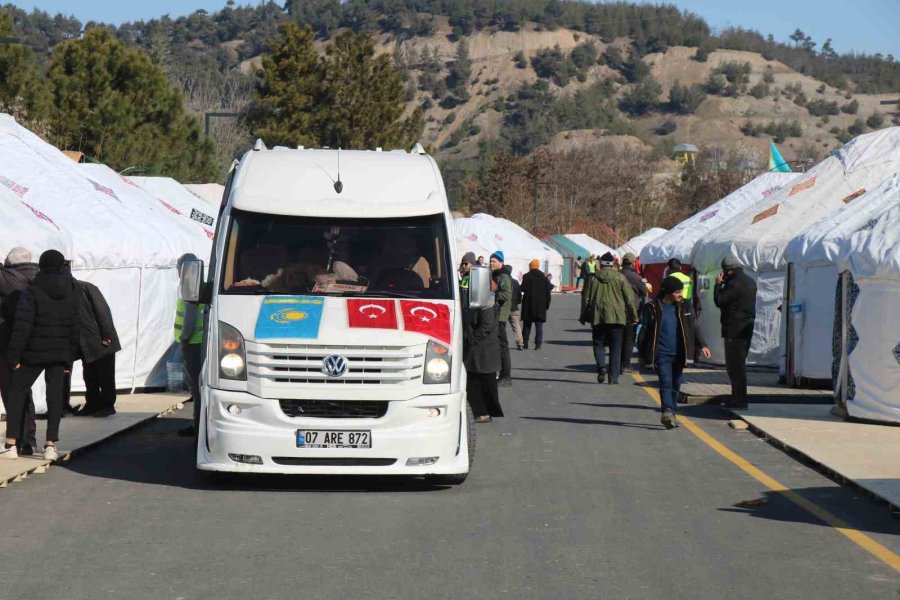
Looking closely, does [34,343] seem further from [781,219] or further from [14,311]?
[781,219]

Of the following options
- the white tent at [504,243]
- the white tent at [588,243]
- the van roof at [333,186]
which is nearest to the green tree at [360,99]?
the white tent at [504,243]

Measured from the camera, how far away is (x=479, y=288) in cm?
1166

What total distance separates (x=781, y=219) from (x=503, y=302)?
7.50 m

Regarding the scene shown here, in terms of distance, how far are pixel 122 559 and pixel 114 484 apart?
10.7 ft

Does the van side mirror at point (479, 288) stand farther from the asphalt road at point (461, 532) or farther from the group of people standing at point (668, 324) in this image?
the group of people standing at point (668, 324)

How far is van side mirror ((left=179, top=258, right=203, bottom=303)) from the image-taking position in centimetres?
1108

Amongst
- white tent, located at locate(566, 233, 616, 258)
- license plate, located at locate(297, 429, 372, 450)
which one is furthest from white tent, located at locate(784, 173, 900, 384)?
white tent, located at locate(566, 233, 616, 258)

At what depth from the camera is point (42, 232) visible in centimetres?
1647

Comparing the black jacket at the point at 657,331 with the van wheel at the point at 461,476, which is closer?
the van wheel at the point at 461,476

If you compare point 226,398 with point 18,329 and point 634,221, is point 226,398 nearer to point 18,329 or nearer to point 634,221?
point 18,329

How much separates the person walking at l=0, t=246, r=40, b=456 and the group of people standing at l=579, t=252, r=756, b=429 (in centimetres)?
686

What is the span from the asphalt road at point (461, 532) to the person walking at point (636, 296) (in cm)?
1015

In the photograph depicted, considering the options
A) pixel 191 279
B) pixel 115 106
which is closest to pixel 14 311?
pixel 191 279

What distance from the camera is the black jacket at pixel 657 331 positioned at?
16047 millimetres
